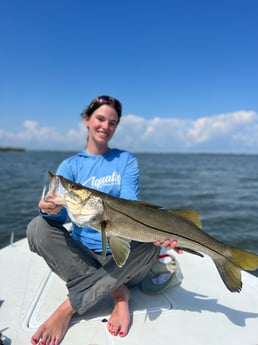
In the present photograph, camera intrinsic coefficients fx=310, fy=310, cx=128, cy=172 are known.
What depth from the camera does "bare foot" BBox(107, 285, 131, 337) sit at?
292 cm

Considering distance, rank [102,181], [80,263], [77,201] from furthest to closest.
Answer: [102,181], [80,263], [77,201]

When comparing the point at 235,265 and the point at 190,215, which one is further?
the point at 190,215

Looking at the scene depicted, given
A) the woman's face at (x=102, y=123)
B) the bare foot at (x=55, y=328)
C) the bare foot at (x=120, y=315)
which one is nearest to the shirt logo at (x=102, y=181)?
the woman's face at (x=102, y=123)

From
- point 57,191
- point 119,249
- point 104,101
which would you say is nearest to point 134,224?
point 119,249

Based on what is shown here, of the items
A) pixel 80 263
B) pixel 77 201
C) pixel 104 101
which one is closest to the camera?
pixel 77 201

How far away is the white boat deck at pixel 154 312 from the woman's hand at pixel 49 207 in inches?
46.1

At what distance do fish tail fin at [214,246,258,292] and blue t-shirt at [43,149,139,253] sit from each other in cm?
117

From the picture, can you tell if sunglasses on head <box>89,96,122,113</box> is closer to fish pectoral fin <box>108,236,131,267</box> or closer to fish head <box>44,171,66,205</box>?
fish head <box>44,171,66,205</box>

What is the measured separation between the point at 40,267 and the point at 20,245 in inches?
41.2

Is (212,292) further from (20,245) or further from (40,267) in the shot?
(20,245)

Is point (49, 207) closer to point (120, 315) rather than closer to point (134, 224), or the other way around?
point (134, 224)

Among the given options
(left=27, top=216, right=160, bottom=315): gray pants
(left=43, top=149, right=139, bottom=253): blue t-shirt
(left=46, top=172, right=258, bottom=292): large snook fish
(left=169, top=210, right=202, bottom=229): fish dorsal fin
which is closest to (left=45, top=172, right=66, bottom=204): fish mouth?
(left=46, top=172, right=258, bottom=292): large snook fish

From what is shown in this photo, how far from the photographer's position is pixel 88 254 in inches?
130

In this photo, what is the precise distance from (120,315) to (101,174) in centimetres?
154
